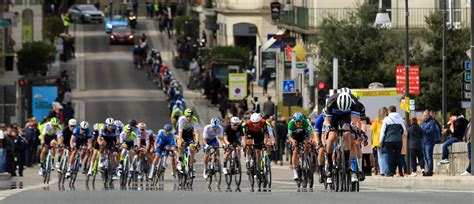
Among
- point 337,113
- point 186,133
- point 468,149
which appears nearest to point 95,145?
point 186,133

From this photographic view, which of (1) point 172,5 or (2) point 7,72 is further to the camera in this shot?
(1) point 172,5

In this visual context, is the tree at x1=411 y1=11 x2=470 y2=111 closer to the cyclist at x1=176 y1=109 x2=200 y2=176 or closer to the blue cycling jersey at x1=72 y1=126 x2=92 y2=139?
the blue cycling jersey at x1=72 y1=126 x2=92 y2=139

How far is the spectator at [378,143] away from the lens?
35.8 meters

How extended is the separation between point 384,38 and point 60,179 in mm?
24059

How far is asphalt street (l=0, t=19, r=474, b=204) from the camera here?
25.9 m

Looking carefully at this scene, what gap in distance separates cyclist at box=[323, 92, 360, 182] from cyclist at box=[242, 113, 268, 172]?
14.1ft

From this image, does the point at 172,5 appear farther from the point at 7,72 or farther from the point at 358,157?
the point at 358,157

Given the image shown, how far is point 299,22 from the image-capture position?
70.6 meters

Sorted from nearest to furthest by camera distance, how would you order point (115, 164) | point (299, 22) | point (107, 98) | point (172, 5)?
point (115, 164) < point (299, 22) < point (107, 98) < point (172, 5)

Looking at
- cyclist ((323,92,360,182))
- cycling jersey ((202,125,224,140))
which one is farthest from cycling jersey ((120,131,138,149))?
cyclist ((323,92,360,182))

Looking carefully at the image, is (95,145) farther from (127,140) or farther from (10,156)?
(10,156)

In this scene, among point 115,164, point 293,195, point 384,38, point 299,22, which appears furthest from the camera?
point 299,22

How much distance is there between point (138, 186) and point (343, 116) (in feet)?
28.4

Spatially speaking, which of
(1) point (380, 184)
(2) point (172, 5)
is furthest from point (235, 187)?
(2) point (172, 5)
